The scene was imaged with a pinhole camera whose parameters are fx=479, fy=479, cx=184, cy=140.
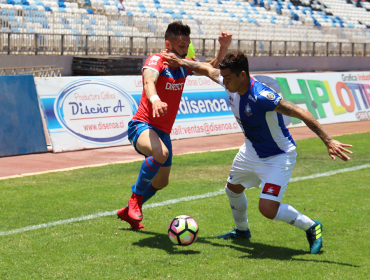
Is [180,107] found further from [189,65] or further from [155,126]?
[189,65]

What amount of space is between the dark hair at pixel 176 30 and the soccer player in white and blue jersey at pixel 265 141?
2.16ft

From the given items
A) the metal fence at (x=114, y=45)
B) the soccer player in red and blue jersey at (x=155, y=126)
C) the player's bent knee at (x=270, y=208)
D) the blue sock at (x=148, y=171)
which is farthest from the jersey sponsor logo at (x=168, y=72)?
the metal fence at (x=114, y=45)

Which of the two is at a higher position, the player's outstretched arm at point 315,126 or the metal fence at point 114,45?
the player's outstretched arm at point 315,126

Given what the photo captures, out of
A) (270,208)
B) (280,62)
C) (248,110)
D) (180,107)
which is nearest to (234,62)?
(248,110)

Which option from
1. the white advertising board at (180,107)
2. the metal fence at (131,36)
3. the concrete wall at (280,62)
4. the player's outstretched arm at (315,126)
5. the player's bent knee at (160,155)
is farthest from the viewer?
the metal fence at (131,36)

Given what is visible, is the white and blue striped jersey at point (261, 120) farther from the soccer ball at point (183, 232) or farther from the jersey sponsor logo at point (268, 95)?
the soccer ball at point (183, 232)

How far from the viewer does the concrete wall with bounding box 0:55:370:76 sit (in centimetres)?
1861

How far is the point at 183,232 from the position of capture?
4.71 meters

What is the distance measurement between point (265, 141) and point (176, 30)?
152 cm

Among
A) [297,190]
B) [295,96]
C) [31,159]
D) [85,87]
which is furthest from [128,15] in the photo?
[297,190]

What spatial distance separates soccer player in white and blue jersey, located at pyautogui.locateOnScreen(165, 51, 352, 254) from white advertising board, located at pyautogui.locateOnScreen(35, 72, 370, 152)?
6145 millimetres

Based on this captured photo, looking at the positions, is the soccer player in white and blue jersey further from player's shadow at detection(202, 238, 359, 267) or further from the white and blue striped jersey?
player's shadow at detection(202, 238, 359, 267)

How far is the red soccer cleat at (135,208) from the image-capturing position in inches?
195

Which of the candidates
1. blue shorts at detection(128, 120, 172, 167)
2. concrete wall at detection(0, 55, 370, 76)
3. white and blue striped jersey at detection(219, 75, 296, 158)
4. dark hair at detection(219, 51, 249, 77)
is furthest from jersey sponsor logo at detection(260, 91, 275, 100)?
concrete wall at detection(0, 55, 370, 76)
